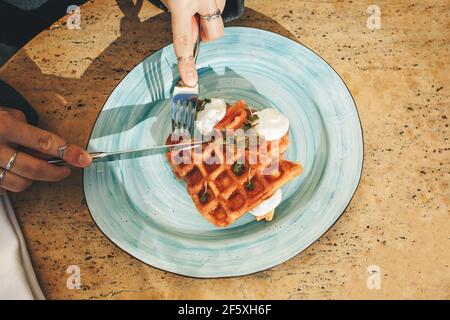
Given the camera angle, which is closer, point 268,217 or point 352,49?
point 268,217

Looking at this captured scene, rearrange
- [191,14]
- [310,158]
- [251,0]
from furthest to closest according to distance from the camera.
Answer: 1. [251,0]
2. [310,158]
3. [191,14]

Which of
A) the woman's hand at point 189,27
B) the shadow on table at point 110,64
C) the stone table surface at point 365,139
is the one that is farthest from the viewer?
the shadow on table at point 110,64

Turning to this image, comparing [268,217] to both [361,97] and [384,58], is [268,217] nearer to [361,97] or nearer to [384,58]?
[361,97]

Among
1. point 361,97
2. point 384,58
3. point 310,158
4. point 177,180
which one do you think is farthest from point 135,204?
point 384,58

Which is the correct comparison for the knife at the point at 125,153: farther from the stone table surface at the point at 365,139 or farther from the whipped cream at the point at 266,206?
the whipped cream at the point at 266,206

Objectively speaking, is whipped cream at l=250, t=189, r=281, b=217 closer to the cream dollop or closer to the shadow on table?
the cream dollop

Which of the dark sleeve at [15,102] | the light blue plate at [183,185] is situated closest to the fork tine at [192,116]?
the light blue plate at [183,185]
